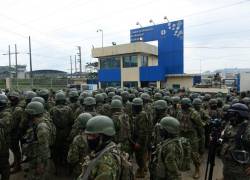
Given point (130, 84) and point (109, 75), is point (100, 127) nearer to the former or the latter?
point (130, 84)

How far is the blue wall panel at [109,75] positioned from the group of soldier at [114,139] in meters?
26.0

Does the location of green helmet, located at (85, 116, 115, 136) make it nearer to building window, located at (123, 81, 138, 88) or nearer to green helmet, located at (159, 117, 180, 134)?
green helmet, located at (159, 117, 180, 134)

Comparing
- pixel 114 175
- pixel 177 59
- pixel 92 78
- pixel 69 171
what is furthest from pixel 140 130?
pixel 92 78

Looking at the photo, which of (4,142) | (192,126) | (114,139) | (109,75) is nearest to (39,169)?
(4,142)

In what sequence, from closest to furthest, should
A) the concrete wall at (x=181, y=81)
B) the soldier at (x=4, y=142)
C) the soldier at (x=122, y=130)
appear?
the soldier at (x=4, y=142) < the soldier at (x=122, y=130) < the concrete wall at (x=181, y=81)

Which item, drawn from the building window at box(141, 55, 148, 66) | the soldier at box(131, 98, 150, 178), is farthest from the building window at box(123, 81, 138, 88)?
the soldier at box(131, 98, 150, 178)

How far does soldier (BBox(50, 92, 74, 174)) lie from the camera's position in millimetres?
7723

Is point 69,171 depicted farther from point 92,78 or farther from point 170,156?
point 92,78

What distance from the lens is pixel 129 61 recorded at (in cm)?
3650

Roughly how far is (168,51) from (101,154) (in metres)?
31.3

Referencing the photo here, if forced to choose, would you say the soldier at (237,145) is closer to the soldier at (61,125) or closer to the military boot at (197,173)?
the military boot at (197,173)

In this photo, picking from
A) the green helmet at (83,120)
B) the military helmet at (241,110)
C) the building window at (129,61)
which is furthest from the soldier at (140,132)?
the building window at (129,61)

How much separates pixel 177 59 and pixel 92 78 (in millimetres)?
15460

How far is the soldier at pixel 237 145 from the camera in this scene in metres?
4.71
